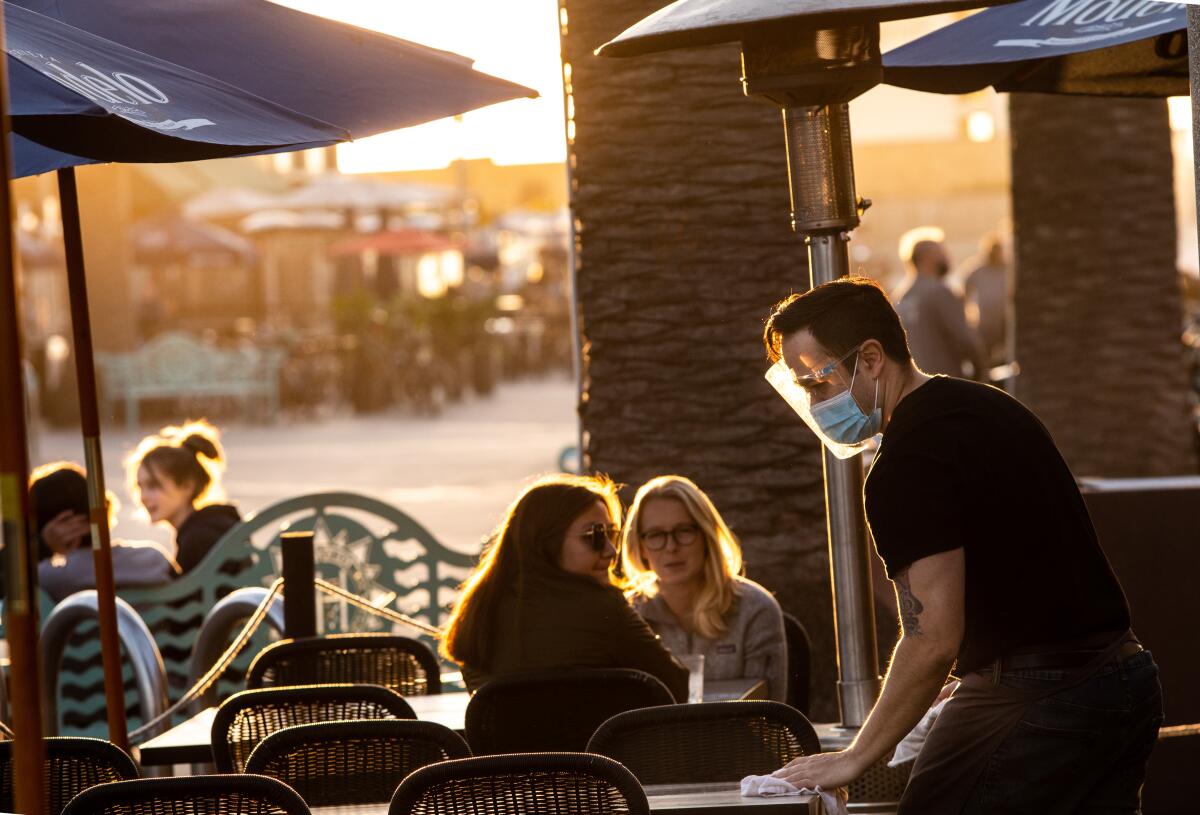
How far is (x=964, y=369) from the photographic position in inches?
480

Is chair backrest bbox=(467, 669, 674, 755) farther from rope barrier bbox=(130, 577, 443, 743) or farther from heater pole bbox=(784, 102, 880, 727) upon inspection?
rope barrier bbox=(130, 577, 443, 743)

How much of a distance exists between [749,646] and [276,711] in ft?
5.28

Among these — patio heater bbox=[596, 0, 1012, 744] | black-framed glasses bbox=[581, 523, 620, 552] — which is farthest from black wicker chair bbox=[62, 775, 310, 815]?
black-framed glasses bbox=[581, 523, 620, 552]

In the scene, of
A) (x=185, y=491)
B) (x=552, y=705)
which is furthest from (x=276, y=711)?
(x=185, y=491)

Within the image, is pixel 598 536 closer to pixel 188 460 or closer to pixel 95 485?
pixel 95 485

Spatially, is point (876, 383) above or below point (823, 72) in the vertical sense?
below

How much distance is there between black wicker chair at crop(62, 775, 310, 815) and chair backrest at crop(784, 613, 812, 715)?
2.63 meters

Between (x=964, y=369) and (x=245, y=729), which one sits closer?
(x=245, y=729)

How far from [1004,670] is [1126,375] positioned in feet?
22.9

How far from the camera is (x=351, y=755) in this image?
3.84 m

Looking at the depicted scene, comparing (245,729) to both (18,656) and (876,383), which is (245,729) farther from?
(18,656)

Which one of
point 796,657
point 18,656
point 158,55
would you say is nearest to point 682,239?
point 796,657

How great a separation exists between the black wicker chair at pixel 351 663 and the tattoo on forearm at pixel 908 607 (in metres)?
2.52

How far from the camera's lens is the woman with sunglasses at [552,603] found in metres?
4.85
